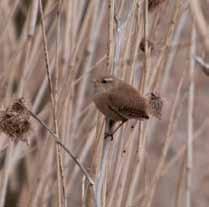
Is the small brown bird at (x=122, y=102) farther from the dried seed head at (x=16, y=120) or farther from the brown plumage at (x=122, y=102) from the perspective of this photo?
the dried seed head at (x=16, y=120)

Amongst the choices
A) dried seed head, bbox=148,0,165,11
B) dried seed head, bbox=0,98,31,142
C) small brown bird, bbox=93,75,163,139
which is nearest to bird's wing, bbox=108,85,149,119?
small brown bird, bbox=93,75,163,139

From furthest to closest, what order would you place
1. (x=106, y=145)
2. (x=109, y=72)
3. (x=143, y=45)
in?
(x=143, y=45), (x=109, y=72), (x=106, y=145)

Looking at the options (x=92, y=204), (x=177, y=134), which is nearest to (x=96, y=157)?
(x=92, y=204)

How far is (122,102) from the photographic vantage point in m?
1.59

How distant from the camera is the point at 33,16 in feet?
6.40

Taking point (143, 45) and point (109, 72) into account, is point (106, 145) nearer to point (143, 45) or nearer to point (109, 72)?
point (109, 72)

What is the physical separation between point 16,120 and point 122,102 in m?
0.29

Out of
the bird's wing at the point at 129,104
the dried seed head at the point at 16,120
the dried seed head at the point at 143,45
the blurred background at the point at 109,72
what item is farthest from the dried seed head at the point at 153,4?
the dried seed head at the point at 16,120

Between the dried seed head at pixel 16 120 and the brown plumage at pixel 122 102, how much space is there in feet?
0.67

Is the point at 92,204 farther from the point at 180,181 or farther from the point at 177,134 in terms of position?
the point at 177,134

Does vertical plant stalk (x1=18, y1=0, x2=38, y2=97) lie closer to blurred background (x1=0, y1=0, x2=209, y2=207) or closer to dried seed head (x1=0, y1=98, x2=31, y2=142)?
blurred background (x1=0, y1=0, x2=209, y2=207)

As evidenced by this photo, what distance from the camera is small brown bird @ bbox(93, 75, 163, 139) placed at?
156 cm

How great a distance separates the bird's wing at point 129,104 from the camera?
5.11ft

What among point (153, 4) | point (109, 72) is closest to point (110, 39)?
point (109, 72)
